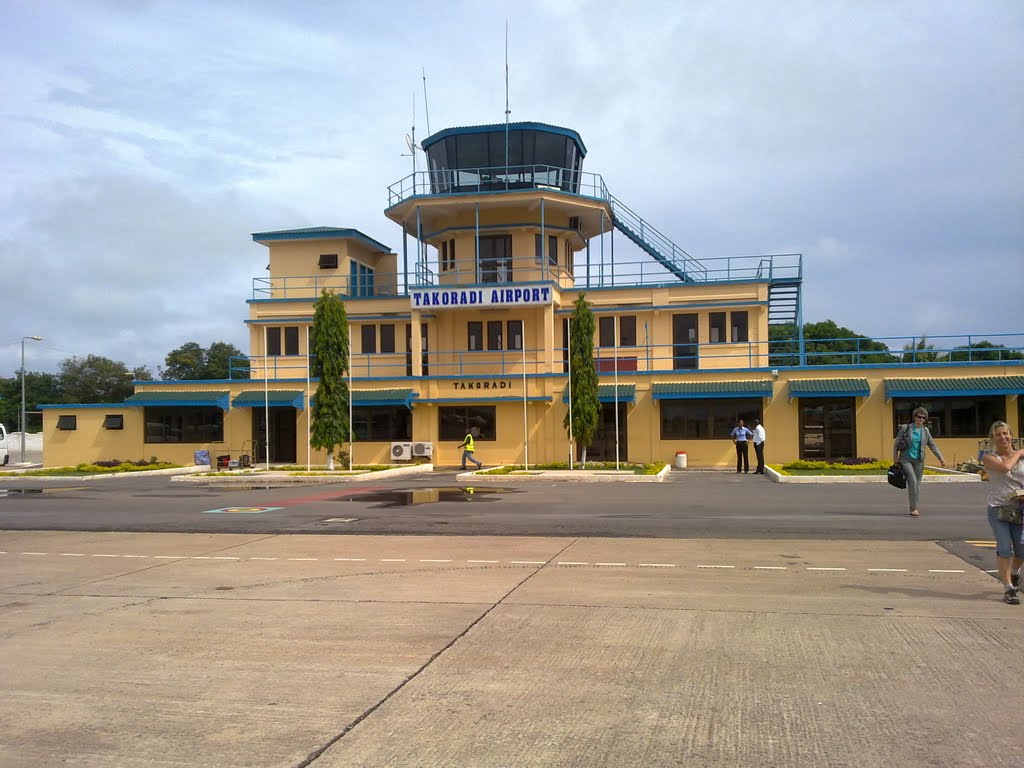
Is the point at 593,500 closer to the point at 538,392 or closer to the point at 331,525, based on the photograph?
the point at 331,525

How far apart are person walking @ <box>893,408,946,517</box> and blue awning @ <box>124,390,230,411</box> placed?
28.5 metres

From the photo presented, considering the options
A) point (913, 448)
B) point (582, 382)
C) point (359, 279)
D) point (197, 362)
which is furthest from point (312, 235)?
point (197, 362)

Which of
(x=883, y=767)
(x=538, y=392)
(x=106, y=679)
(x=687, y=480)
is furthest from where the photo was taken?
(x=538, y=392)

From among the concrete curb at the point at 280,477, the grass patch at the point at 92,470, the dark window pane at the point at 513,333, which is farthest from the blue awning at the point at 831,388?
the grass patch at the point at 92,470

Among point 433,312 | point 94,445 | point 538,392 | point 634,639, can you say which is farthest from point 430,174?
point 634,639

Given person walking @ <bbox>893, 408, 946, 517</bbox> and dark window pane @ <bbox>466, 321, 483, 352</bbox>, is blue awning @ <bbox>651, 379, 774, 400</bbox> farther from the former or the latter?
person walking @ <bbox>893, 408, 946, 517</bbox>

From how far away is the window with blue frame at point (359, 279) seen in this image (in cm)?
4072

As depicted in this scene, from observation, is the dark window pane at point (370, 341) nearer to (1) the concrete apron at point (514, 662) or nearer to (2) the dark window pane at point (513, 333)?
(2) the dark window pane at point (513, 333)

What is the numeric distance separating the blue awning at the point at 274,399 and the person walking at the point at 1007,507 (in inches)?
1190

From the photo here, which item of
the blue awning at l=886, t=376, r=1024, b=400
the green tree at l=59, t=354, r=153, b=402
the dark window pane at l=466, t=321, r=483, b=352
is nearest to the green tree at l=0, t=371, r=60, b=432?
the green tree at l=59, t=354, r=153, b=402

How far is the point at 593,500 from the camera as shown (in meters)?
19.9

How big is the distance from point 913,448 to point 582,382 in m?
16.3

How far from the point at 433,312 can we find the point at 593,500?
19726mm

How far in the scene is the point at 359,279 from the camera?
136 feet
